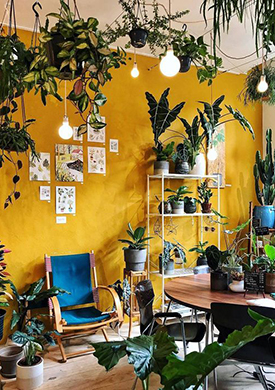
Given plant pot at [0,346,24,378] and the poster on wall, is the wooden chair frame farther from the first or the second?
the poster on wall

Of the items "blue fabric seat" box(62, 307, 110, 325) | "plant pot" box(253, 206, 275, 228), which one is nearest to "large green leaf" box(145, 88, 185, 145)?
"plant pot" box(253, 206, 275, 228)

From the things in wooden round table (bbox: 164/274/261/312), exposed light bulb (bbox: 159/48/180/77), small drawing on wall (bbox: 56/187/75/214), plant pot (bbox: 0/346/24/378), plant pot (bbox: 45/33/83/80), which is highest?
exposed light bulb (bbox: 159/48/180/77)

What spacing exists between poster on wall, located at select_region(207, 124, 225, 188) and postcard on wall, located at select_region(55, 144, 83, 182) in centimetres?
198

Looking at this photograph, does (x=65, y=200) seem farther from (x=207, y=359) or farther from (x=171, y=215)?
(x=207, y=359)

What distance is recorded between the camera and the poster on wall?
17.4ft

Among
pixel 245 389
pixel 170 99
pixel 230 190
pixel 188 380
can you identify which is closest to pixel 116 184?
pixel 170 99

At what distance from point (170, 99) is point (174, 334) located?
320 cm

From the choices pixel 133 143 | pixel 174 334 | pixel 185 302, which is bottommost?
pixel 174 334

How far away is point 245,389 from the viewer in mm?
A: 2902

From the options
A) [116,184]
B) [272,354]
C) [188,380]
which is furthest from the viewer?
[116,184]

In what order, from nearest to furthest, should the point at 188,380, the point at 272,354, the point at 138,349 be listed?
the point at 188,380
the point at 138,349
the point at 272,354

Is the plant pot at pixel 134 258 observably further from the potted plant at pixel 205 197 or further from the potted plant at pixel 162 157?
the potted plant at pixel 205 197

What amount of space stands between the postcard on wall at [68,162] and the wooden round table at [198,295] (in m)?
1.82

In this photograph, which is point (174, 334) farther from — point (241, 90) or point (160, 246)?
point (241, 90)
